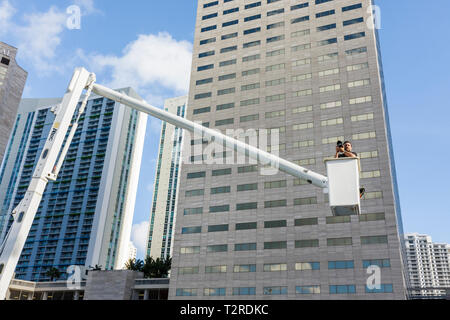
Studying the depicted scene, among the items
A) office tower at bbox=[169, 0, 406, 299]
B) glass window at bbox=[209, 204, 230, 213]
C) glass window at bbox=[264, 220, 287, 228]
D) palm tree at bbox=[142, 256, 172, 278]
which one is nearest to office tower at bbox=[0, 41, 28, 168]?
palm tree at bbox=[142, 256, 172, 278]

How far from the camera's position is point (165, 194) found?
186875mm

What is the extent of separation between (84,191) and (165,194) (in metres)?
41.7

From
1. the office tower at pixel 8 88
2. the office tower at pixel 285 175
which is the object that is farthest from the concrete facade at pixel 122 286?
the office tower at pixel 8 88

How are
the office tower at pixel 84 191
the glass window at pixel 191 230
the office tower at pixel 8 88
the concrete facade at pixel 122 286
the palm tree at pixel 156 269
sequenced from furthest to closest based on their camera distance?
1. the office tower at pixel 84 191
2. the office tower at pixel 8 88
3. the palm tree at pixel 156 269
4. the concrete facade at pixel 122 286
5. the glass window at pixel 191 230

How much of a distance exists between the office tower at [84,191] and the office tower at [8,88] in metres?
56.2

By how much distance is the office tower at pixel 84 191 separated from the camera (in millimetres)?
147875

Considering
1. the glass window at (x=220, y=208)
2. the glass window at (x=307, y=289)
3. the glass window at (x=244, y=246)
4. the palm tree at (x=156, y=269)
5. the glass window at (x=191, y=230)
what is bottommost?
the glass window at (x=307, y=289)

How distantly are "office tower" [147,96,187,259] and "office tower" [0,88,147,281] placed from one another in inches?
731

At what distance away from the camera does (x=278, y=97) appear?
8875 centimetres

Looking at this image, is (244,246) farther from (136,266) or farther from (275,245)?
(136,266)

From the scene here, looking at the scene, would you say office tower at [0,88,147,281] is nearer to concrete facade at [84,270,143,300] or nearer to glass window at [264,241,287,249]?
concrete facade at [84,270,143,300]

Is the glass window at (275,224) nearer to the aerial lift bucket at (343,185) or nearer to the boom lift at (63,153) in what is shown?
the boom lift at (63,153)
